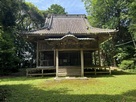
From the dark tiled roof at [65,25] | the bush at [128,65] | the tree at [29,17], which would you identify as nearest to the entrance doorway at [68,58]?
the dark tiled roof at [65,25]

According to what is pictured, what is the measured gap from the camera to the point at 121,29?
1235 inches

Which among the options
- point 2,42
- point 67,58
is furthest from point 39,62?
point 2,42

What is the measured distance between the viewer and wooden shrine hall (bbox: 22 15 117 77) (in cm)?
1592

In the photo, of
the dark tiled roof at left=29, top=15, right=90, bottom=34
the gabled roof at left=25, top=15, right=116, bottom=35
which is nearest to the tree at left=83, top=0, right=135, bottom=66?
the dark tiled roof at left=29, top=15, right=90, bottom=34

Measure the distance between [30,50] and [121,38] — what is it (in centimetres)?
1736

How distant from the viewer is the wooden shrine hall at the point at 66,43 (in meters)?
15.9

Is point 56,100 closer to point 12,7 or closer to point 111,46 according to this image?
point 12,7

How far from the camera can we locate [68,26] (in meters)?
20.3

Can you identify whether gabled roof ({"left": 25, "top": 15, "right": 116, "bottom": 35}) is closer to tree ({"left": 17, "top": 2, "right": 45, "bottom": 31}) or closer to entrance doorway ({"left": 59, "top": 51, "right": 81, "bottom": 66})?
entrance doorway ({"left": 59, "top": 51, "right": 81, "bottom": 66})

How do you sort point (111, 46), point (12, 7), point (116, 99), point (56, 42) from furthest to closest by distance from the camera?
point (111, 46)
point (12, 7)
point (56, 42)
point (116, 99)

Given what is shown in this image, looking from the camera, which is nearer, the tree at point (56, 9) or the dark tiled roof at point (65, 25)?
the dark tiled roof at point (65, 25)

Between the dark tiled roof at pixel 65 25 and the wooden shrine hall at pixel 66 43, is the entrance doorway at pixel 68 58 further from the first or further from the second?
the dark tiled roof at pixel 65 25

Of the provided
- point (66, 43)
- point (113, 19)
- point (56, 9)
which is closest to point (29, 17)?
point (56, 9)

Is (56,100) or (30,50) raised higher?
(30,50)
